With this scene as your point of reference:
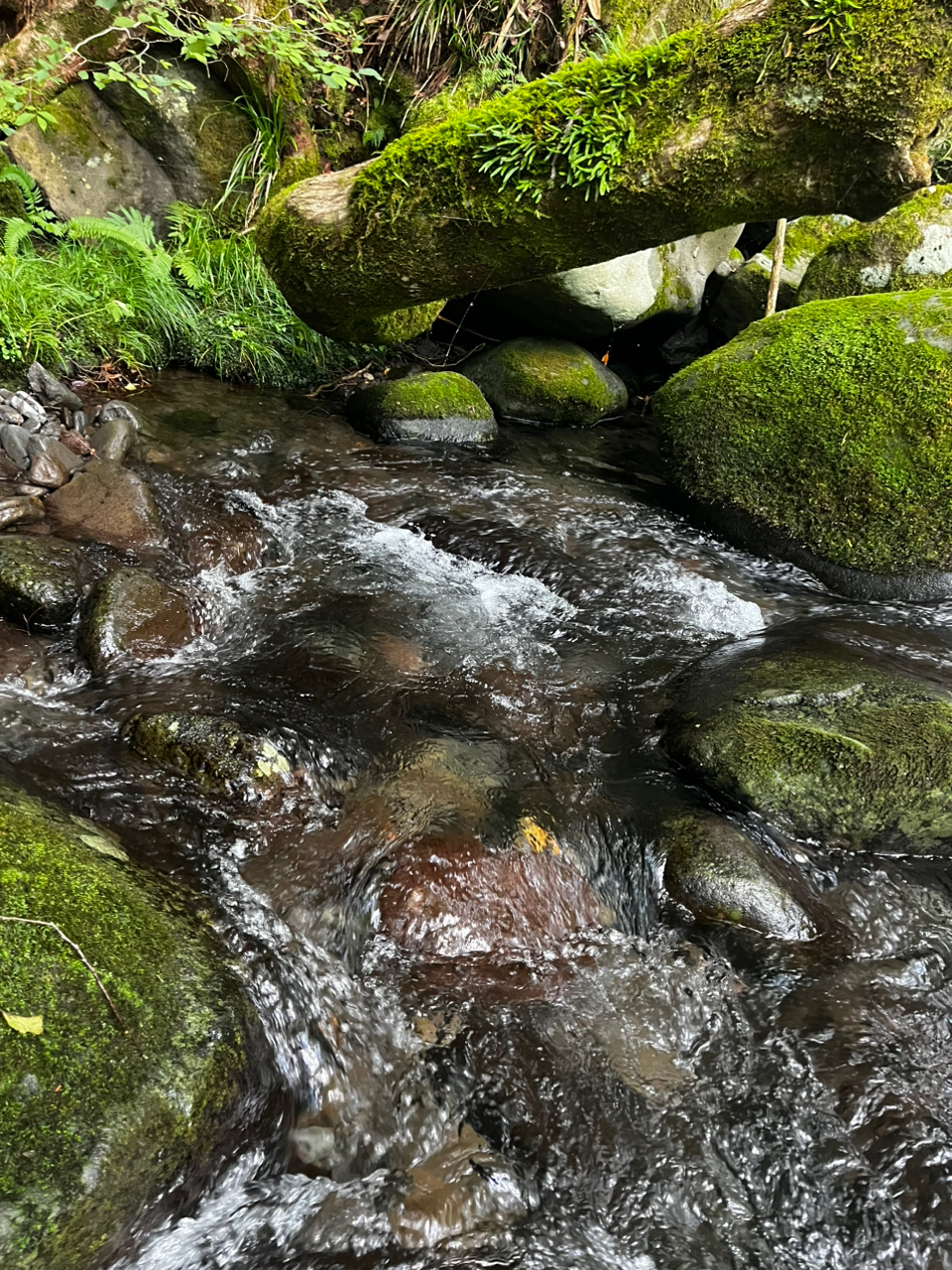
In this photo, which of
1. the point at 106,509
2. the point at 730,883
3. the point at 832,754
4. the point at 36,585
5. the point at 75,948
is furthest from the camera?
the point at 106,509

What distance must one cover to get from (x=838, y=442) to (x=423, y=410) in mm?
3294

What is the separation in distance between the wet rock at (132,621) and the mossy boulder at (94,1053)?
150cm

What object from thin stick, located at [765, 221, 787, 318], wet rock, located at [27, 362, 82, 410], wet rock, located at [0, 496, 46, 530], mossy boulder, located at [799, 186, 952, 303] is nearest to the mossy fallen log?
wet rock, located at [27, 362, 82, 410]

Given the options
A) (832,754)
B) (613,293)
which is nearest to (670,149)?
(832,754)

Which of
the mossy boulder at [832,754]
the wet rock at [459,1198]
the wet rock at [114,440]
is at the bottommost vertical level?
the wet rock at [459,1198]

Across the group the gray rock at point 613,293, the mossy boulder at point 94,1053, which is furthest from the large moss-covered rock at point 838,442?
the mossy boulder at point 94,1053

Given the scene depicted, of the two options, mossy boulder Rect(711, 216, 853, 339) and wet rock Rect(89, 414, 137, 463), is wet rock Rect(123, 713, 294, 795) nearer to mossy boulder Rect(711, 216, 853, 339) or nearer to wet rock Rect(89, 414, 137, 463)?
wet rock Rect(89, 414, 137, 463)

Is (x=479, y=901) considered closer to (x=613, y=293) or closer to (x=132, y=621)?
(x=132, y=621)

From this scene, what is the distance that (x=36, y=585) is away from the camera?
3439mm

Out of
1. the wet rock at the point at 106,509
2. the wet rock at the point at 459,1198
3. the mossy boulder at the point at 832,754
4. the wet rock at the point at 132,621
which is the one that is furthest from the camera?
the wet rock at the point at 106,509

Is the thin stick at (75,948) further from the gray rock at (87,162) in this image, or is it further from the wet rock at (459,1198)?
the gray rock at (87,162)

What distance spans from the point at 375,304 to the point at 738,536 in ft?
9.93

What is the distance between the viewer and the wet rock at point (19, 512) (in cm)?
396

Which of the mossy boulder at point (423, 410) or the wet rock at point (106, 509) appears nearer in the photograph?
the wet rock at point (106, 509)
